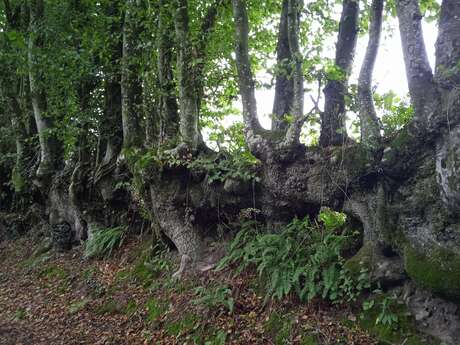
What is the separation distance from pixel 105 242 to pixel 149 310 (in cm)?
397

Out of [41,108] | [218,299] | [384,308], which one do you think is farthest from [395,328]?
[41,108]

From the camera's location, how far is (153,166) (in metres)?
8.41

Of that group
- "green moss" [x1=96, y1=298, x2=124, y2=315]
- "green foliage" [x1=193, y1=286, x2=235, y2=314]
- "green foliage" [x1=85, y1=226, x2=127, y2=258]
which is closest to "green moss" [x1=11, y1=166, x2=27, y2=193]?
"green foliage" [x1=85, y1=226, x2=127, y2=258]

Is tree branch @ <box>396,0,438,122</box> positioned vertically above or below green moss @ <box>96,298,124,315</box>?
above

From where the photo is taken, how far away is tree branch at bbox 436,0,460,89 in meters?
5.14

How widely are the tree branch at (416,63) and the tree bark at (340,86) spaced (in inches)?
49.4

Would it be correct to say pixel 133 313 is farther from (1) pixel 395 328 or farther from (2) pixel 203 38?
(2) pixel 203 38

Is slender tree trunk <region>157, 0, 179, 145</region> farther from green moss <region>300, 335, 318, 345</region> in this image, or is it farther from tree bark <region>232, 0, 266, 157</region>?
green moss <region>300, 335, 318, 345</region>

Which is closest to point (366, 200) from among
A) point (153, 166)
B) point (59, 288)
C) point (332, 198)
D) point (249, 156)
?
point (332, 198)

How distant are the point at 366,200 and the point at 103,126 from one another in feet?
26.7

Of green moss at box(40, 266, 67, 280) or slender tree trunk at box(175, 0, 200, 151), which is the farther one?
green moss at box(40, 266, 67, 280)

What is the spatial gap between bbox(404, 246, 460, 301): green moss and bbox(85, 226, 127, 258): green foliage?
25.4 feet

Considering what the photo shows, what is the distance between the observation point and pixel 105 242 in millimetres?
11117

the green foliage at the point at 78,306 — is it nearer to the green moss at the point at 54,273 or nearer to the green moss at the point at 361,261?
the green moss at the point at 54,273
